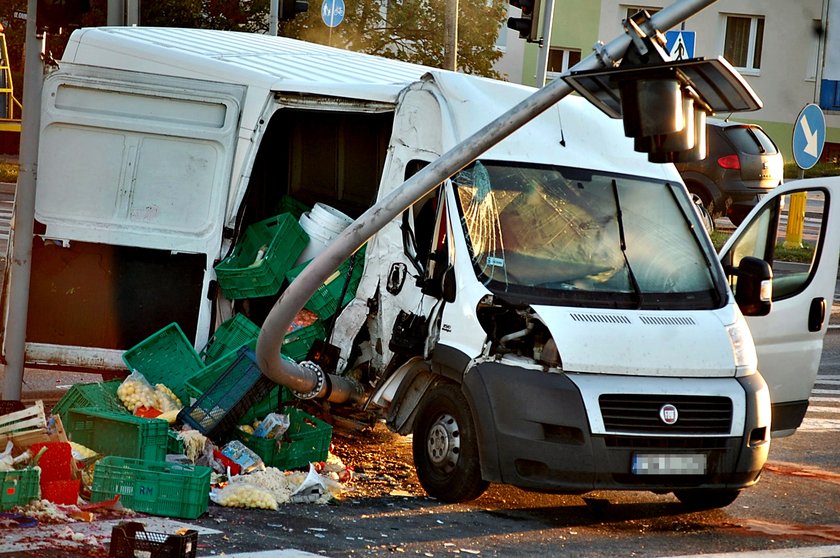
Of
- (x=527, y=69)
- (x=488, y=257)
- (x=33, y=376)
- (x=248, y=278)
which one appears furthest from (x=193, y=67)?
(x=527, y=69)

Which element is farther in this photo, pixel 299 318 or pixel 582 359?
pixel 299 318

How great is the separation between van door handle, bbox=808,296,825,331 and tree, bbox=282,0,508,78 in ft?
74.6

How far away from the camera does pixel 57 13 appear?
391 inches

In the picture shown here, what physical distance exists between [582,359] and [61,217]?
14.2ft

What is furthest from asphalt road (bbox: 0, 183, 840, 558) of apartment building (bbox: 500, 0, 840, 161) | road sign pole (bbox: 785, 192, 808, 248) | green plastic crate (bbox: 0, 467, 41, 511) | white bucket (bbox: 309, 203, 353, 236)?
apartment building (bbox: 500, 0, 840, 161)

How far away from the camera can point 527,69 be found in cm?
4119

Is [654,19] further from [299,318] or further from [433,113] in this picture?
[299,318]

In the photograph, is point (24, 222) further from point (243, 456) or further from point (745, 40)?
point (745, 40)

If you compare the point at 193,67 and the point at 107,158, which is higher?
the point at 193,67

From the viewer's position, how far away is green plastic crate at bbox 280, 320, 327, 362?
9.64 metres

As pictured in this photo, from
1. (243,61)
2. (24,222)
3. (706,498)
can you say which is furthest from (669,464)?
(243,61)

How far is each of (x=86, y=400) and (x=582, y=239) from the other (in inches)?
126

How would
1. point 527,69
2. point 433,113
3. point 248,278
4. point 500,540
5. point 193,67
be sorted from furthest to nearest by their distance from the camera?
point 527,69, point 193,67, point 248,278, point 433,113, point 500,540

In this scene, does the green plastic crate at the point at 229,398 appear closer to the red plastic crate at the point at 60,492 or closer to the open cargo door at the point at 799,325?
the red plastic crate at the point at 60,492
